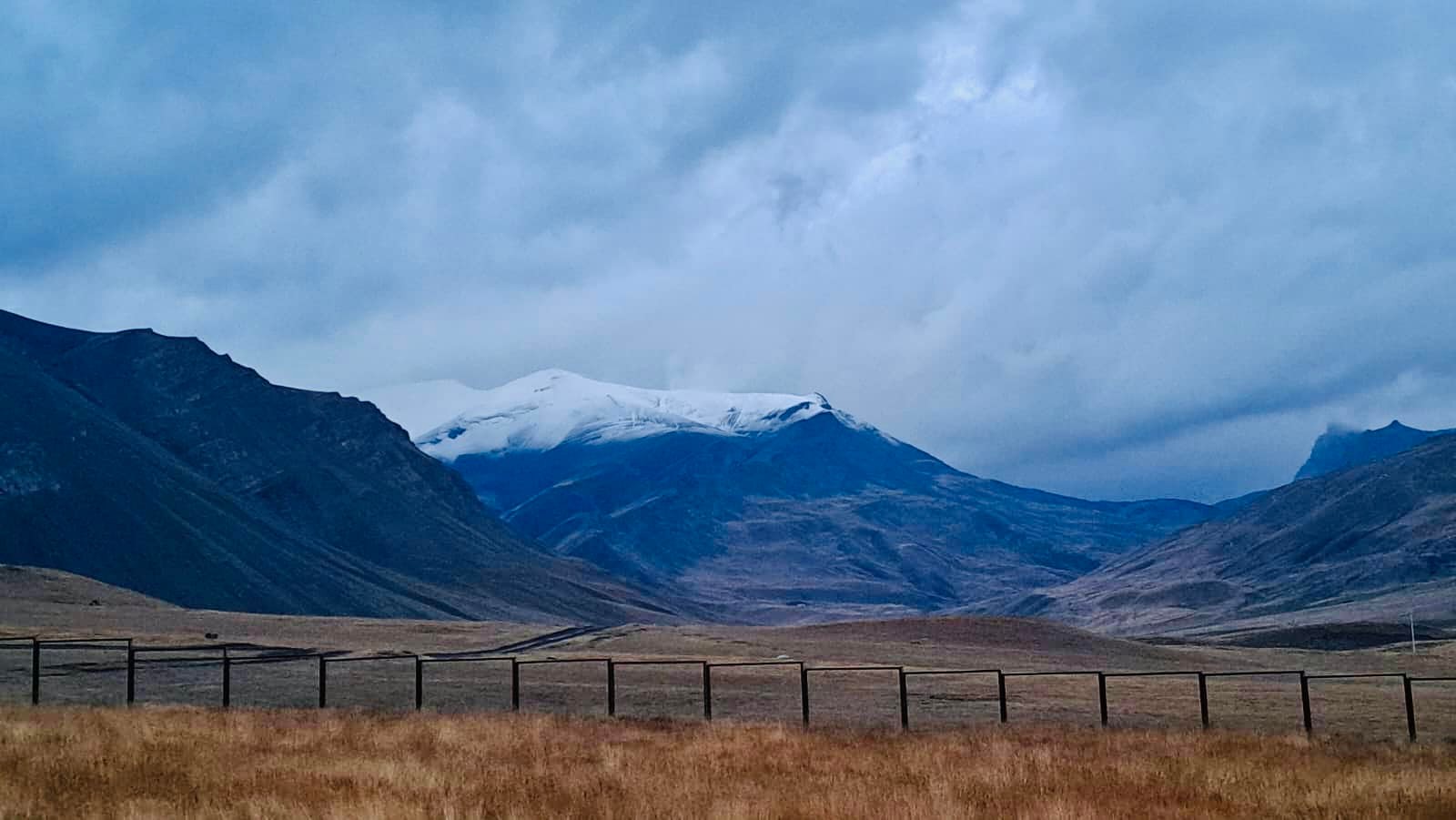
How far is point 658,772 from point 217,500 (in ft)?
464

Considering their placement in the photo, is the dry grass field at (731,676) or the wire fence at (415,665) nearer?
the dry grass field at (731,676)

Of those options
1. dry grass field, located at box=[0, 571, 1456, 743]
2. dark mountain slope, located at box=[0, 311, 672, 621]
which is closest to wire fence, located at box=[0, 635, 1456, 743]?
dry grass field, located at box=[0, 571, 1456, 743]

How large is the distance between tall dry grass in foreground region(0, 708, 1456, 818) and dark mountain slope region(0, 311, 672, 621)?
106326 mm

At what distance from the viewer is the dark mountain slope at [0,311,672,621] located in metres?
124

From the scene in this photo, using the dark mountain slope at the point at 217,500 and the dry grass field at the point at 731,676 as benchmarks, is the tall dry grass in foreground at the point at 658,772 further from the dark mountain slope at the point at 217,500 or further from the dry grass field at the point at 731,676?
the dark mountain slope at the point at 217,500

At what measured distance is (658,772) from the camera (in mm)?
19172

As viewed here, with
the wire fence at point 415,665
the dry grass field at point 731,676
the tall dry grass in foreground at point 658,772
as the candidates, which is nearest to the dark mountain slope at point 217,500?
the dry grass field at point 731,676

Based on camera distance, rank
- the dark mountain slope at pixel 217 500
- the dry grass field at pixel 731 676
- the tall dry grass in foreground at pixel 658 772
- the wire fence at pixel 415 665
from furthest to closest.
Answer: the dark mountain slope at pixel 217 500, the wire fence at pixel 415 665, the dry grass field at pixel 731 676, the tall dry grass in foreground at pixel 658 772

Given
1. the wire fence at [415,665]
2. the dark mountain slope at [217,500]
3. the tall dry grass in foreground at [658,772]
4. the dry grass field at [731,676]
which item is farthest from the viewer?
the dark mountain slope at [217,500]

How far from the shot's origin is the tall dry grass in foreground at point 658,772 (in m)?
15.7

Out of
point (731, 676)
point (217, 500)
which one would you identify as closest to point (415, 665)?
point (731, 676)

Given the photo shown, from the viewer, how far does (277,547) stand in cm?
14188

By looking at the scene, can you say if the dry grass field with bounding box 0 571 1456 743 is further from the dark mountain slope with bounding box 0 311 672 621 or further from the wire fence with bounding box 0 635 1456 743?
the dark mountain slope with bounding box 0 311 672 621

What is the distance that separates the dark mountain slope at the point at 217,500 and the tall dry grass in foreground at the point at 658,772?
106326 mm
